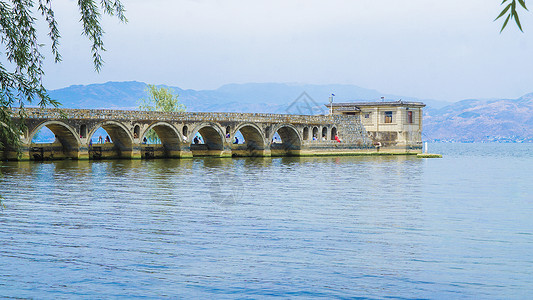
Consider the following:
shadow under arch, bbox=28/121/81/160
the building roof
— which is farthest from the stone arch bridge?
the building roof

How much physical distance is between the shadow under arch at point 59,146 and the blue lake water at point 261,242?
2218 cm

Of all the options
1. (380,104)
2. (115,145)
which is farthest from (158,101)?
(380,104)

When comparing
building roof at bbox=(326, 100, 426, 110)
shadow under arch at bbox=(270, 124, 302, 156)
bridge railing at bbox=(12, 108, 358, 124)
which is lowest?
shadow under arch at bbox=(270, 124, 302, 156)

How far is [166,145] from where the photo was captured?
64875 millimetres

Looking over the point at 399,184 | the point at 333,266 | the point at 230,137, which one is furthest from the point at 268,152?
the point at 333,266

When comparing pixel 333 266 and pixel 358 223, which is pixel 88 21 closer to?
pixel 333 266

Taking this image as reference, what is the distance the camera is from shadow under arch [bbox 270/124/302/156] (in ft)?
245

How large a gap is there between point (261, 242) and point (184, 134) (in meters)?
47.3

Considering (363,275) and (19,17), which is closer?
(19,17)

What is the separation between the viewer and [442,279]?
13.8 metres

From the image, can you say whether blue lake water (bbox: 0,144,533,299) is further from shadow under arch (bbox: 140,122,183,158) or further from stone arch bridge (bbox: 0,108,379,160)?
shadow under arch (bbox: 140,122,183,158)

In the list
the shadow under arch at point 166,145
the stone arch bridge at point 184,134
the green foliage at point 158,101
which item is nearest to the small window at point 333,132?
the stone arch bridge at point 184,134

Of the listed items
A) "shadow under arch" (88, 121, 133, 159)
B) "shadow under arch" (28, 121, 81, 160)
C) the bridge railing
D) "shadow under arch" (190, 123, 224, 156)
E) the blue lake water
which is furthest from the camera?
"shadow under arch" (190, 123, 224, 156)

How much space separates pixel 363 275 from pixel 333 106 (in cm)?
7534
